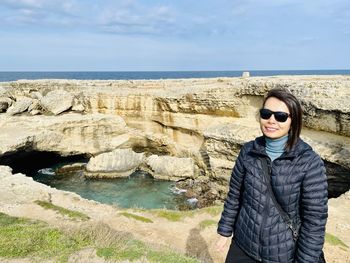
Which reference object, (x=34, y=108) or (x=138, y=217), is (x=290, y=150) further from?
(x=34, y=108)

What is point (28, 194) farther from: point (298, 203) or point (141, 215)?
point (298, 203)

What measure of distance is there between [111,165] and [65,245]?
73.7 ft

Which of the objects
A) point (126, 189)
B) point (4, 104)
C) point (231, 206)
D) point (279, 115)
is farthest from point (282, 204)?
point (4, 104)

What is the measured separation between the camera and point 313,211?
16.3 feet

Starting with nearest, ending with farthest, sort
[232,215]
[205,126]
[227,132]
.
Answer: [232,215], [227,132], [205,126]

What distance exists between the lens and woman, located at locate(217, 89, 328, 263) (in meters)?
4.99

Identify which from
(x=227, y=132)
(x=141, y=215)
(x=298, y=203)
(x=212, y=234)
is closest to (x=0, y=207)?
(x=141, y=215)

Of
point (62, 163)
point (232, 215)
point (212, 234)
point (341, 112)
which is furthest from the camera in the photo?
point (62, 163)

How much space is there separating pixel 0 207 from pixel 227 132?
1770 cm

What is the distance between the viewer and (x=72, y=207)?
59.2 ft

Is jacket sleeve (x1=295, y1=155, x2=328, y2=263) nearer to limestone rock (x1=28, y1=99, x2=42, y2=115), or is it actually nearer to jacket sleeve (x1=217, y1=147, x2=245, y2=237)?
jacket sleeve (x1=217, y1=147, x2=245, y2=237)

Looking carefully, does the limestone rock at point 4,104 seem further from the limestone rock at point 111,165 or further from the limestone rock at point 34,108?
the limestone rock at point 111,165

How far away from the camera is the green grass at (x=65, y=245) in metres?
8.80

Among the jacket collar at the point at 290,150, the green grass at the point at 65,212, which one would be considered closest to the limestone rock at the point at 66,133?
the green grass at the point at 65,212
